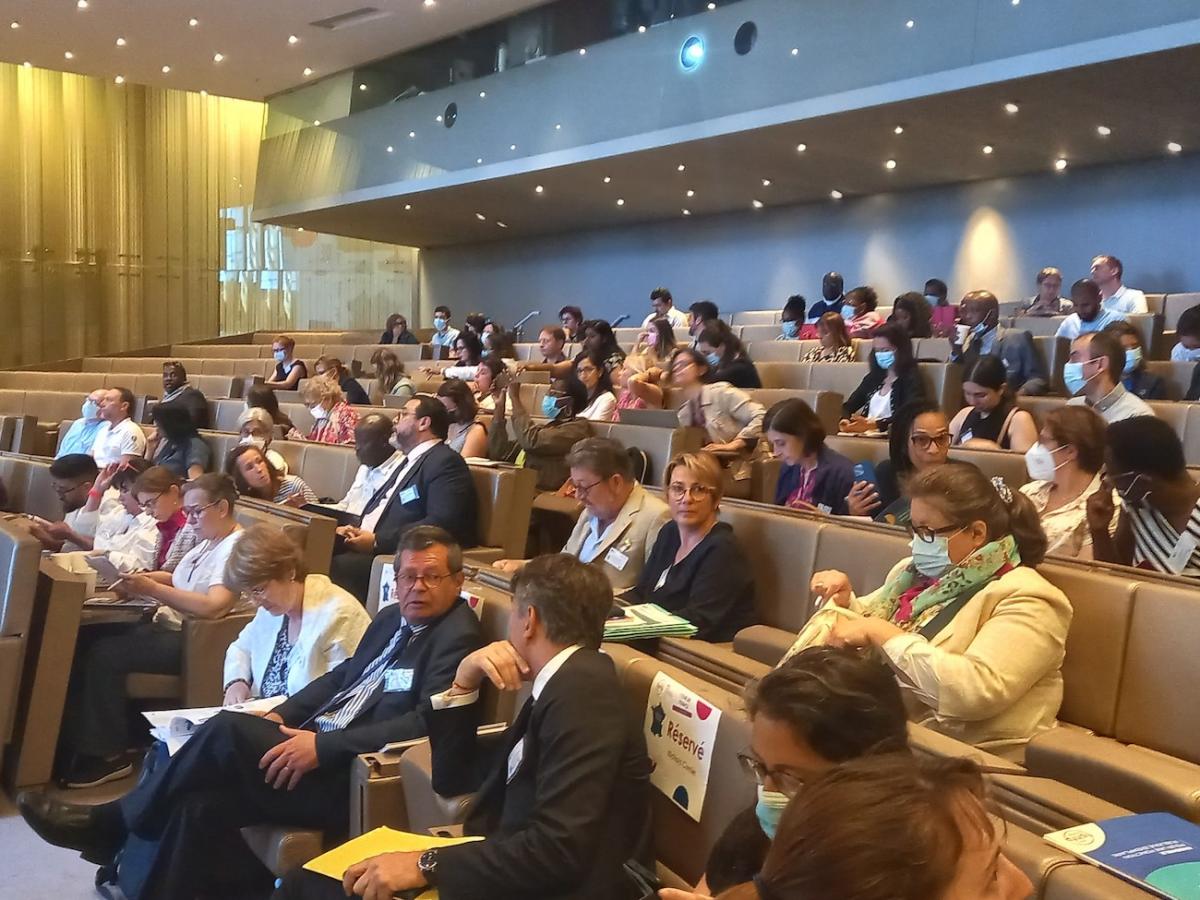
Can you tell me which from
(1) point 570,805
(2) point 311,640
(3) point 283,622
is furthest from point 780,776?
(3) point 283,622

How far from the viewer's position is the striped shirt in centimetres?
238

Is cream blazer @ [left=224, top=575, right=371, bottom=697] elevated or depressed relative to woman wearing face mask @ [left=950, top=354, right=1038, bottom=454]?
depressed

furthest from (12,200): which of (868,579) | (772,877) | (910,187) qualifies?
(772,877)

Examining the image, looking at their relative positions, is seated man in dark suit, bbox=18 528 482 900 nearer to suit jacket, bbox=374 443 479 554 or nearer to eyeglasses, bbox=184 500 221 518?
eyeglasses, bbox=184 500 221 518

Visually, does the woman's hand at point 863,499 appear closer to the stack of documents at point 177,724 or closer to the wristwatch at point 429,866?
the stack of documents at point 177,724

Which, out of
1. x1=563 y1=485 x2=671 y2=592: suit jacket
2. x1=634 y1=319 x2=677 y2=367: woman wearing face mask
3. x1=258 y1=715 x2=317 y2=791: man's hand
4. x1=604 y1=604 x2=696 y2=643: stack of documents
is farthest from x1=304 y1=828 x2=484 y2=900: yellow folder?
x1=634 y1=319 x2=677 y2=367: woman wearing face mask

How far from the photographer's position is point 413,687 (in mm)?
2330

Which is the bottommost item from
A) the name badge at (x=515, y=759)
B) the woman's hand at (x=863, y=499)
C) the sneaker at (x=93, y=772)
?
the sneaker at (x=93, y=772)

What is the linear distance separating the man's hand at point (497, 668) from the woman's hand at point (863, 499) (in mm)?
1900

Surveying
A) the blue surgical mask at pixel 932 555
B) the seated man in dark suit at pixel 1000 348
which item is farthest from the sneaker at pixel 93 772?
the seated man in dark suit at pixel 1000 348

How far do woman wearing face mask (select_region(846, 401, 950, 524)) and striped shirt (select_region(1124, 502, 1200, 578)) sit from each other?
52cm

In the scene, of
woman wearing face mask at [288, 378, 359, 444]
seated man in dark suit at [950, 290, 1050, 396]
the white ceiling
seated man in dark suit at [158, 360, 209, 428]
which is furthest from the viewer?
the white ceiling

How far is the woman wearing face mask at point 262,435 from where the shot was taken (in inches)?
192

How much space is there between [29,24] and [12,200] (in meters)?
2.52
